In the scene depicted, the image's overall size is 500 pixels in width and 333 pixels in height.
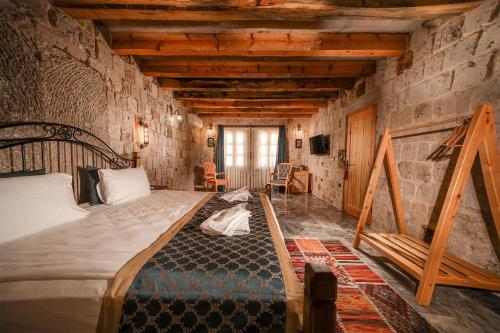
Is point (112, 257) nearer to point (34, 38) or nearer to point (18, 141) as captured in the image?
point (18, 141)

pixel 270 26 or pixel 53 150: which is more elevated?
pixel 270 26

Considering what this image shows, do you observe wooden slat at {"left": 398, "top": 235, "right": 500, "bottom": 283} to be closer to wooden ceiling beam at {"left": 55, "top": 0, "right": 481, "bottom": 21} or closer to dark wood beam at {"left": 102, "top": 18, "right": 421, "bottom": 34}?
wooden ceiling beam at {"left": 55, "top": 0, "right": 481, "bottom": 21}

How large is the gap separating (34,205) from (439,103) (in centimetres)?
353

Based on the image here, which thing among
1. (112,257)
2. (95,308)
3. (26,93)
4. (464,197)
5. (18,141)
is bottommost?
(95,308)

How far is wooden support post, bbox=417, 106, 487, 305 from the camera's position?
58.0 inches

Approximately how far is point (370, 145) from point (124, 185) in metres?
3.51

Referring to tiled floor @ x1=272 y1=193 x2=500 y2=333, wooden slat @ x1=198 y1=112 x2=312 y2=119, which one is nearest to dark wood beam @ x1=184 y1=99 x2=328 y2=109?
wooden slat @ x1=198 y1=112 x2=312 y2=119

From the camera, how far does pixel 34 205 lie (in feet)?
4.28

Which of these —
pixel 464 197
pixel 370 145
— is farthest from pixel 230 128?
pixel 464 197

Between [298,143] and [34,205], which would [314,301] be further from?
[298,143]

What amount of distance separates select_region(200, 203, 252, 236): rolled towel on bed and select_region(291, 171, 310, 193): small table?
510cm

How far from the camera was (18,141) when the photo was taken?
1579mm

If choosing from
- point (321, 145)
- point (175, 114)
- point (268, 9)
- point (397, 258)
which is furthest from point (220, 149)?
point (397, 258)

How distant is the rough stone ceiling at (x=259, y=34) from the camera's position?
186 cm
